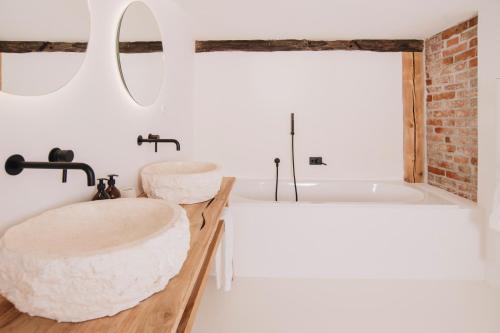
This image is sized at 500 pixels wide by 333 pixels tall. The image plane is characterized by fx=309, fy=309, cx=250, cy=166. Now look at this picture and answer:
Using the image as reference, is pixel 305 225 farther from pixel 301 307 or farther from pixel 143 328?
pixel 143 328

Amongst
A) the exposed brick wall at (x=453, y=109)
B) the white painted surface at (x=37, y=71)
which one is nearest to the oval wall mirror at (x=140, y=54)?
the white painted surface at (x=37, y=71)

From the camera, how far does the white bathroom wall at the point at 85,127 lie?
858mm

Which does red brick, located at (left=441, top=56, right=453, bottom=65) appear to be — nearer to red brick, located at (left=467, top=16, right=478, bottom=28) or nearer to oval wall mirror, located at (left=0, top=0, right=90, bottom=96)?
red brick, located at (left=467, top=16, right=478, bottom=28)

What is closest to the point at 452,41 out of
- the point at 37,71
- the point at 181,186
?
the point at 181,186

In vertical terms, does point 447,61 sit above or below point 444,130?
above

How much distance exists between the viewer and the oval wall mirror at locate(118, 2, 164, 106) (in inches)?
59.8

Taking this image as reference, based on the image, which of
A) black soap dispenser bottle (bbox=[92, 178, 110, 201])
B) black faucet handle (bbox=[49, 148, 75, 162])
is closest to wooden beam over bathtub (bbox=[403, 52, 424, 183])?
black soap dispenser bottle (bbox=[92, 178, 110, 201])

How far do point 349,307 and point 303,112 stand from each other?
6.87 feet

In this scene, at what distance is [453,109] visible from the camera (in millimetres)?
2855

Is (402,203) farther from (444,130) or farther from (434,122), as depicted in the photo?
(434,122)

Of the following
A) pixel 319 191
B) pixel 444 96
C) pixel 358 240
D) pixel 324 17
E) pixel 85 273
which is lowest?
pixel 358 240

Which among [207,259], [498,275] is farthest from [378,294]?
[207,259]

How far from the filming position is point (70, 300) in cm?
54

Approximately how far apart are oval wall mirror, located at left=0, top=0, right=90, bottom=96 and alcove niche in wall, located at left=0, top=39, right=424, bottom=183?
8.14 ft
